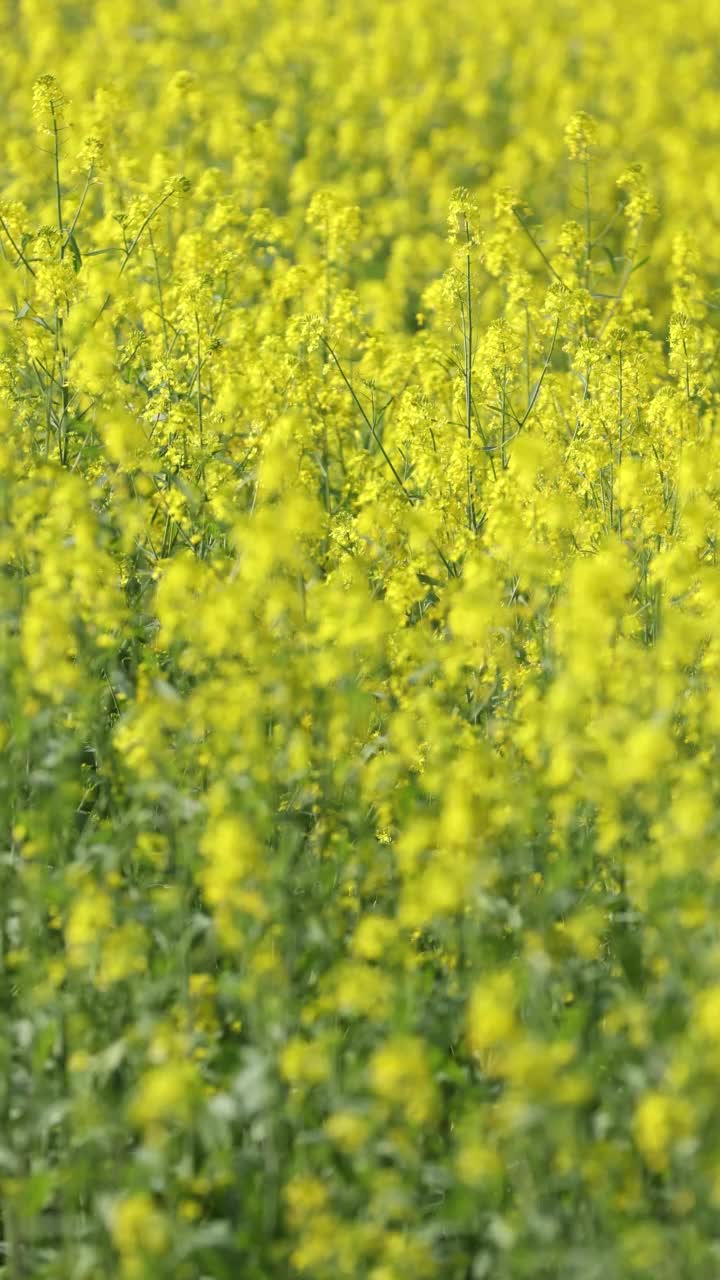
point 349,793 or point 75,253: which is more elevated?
point 75,253

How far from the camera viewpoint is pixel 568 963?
397cm

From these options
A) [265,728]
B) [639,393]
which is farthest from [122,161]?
[265,728]

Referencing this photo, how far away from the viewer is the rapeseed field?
359 cm

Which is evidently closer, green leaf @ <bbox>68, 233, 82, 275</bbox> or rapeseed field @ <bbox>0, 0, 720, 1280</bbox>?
rapeseed field @ <bbox>0, 0, 720, 1280</bbox>

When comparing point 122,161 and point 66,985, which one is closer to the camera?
point 66,985

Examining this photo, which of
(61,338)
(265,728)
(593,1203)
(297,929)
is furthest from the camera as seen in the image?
(61,338)

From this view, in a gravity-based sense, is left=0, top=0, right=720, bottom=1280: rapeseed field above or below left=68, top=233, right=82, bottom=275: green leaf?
below

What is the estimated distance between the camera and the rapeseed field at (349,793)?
11.8ft

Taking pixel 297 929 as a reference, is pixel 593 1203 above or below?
below

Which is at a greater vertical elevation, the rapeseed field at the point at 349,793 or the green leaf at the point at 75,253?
the green leaf at the point at 75,253

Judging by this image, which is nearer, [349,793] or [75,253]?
[349,793]

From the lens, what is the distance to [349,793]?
4879mm

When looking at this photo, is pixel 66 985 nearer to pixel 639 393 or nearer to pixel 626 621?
pixel 626 621

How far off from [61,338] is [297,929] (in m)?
2.83
